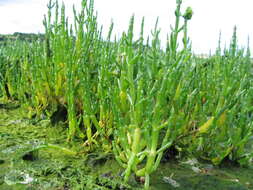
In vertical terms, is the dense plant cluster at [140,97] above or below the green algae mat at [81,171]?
above

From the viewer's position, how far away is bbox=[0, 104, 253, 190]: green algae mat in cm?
101

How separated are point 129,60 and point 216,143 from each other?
0.65 m

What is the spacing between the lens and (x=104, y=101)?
50.3 inches

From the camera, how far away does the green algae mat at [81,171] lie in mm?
1014

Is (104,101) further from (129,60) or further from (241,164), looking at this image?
(241,164)

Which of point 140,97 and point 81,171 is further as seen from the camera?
point 81,171

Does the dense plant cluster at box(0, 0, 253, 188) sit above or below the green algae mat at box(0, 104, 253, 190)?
above

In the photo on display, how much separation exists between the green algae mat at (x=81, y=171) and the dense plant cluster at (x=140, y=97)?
0.20 ft

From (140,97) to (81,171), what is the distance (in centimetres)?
42

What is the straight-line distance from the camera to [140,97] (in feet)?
3.07

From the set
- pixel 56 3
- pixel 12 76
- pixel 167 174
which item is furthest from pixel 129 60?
pixel 12 76

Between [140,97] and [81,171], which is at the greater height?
[140,97]

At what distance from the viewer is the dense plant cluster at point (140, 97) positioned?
0.97 m

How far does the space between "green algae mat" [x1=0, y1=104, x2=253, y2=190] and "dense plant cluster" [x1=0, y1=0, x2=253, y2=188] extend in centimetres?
6
